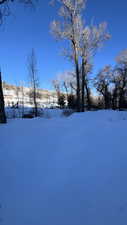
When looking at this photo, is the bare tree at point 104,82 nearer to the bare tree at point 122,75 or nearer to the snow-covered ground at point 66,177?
the bare tree at point 122,75

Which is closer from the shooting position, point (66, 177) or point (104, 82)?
point (66, 177)

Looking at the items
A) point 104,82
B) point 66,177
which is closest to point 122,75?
point 104,82

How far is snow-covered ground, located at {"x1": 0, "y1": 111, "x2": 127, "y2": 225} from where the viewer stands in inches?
107

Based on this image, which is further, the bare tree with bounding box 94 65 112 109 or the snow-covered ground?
the bare tree with bounding box 94 65 112 109

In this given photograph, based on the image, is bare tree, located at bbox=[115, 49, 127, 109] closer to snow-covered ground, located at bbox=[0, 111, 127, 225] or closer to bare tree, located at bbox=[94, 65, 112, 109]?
bare tree, located at bbox=[94, 65, 112, 109]

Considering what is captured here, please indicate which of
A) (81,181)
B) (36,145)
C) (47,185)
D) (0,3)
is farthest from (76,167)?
(0,3)

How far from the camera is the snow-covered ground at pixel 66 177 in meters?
2.72

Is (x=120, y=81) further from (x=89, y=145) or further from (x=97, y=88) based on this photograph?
(x=89, y=145)

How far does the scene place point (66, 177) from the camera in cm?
349

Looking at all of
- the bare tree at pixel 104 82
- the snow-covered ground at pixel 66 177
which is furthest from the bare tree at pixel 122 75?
the snow-covered ground at pixel 66 177

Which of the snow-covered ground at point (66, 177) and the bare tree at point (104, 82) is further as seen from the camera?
the bare tree at point (104, 82)

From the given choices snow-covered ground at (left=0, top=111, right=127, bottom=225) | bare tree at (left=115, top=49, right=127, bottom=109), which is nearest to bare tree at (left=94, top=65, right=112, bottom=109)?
bare tree at (left=115, top=49, right=127, bottom=109)

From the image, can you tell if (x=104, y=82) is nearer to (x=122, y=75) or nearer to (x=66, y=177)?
(x=122, y=75)

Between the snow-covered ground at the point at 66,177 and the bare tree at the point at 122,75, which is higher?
the bare tree at the point at 122,75
